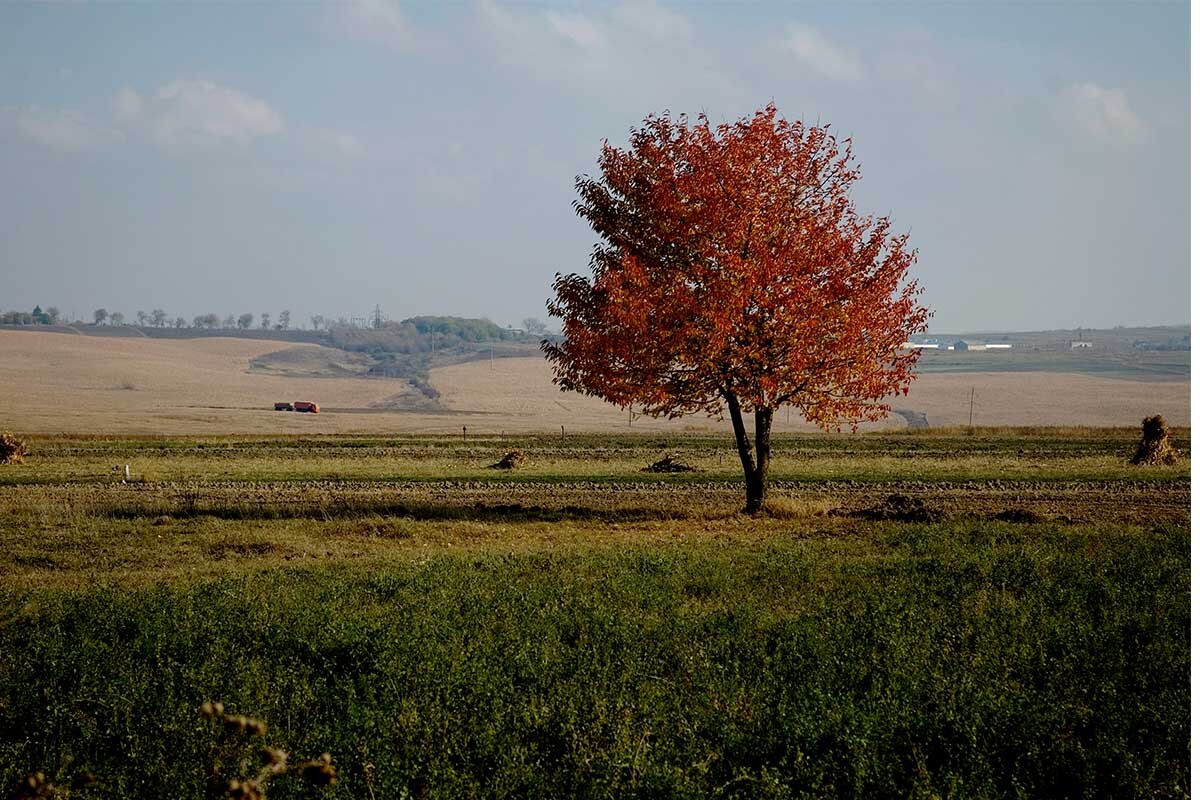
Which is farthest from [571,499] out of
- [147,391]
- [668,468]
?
[147,391]

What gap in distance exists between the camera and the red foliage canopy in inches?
961

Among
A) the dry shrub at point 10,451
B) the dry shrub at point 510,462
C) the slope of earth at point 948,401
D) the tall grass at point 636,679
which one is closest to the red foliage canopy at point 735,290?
the tall grass at point 636,679

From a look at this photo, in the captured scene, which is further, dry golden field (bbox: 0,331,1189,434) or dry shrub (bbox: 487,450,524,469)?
dry golden field (bbox: 0,331,1189,434)

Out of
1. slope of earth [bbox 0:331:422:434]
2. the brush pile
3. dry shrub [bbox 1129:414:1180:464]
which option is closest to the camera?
the brush pile

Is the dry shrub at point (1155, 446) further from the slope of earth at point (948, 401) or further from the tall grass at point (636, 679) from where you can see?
the slope of earth at point (948, 401)

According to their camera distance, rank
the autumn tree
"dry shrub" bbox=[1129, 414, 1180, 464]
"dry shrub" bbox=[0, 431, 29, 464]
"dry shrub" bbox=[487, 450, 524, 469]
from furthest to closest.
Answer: "dry shrub" bbox=[0, 431, 29, 464]
"dry shrub" bbox=[487, 450, 524, 469]
"dry shrub" bbox=[1129, 414, 1180, 464]
the autumn tree

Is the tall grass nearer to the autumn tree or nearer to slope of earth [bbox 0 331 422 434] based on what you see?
the autumn tree

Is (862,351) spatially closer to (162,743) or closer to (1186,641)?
(1186,641)

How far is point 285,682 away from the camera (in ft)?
35.5

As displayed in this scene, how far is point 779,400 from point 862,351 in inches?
85.2

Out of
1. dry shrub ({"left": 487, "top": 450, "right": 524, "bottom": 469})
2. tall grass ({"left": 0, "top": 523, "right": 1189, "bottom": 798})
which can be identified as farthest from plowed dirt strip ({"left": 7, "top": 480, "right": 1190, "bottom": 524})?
tall grass ({"left": 0, "top": 523, "right": 1189, "bottom": 798})

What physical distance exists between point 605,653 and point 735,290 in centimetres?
1361

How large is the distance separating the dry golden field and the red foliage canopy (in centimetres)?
5381

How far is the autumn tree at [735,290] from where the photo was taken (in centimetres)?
2441
